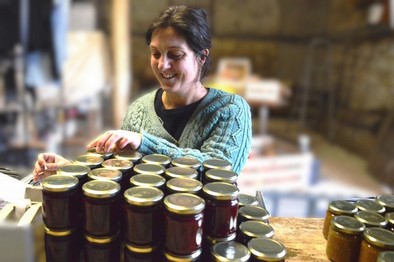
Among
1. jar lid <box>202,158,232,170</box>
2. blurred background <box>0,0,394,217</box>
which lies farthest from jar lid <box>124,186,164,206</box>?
blurred background <box>0,0,394,217</box>

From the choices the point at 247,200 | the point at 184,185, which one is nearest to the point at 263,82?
the point at 247,200

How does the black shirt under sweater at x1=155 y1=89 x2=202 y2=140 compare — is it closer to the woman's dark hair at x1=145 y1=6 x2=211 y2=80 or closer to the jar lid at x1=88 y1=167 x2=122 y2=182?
the woman's dark hair at x1=145 y1=6 x2=211 y2=80

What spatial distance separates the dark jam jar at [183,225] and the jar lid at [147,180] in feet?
0.26

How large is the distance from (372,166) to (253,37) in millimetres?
3591

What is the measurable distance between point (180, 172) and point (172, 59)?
1.33 ft

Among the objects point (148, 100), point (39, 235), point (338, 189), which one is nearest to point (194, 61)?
point (148, 100)

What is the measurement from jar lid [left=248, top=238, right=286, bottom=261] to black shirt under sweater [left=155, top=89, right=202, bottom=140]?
54 cm

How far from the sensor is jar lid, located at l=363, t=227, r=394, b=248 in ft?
2.63

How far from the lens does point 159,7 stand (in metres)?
7.13

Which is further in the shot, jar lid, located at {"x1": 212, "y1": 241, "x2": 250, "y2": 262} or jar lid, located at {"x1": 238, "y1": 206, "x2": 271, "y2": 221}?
jar lid, located at {"x1": 238, "y1": 206, "x2": 271, "y2": 221}

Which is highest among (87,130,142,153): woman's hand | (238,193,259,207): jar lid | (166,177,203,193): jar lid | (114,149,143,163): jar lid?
(87,130,142,153): woman's hand

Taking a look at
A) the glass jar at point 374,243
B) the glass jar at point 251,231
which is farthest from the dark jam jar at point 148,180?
the glass jar at point 374,243

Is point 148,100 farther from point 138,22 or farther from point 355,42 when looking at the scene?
point 138,22

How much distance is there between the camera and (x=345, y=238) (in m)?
0.87
